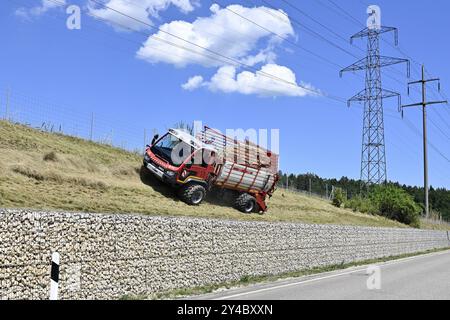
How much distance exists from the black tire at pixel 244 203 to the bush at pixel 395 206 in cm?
2673

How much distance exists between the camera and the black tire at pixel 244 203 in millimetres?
24938

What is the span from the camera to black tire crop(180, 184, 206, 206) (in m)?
21.7

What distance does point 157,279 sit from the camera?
12242mm

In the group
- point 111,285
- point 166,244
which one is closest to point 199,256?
point 166,244

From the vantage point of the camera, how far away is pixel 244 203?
24938 mm

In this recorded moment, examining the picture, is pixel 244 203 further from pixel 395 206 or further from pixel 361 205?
pixel 395 206

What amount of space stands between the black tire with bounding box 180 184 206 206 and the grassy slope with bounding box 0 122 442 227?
315mm

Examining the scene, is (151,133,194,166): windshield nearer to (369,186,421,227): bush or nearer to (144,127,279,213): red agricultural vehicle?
(144,127,279,213): red agricultural vehicle

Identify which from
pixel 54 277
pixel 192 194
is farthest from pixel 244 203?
pixel 54 277

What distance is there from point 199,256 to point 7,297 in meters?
5.92

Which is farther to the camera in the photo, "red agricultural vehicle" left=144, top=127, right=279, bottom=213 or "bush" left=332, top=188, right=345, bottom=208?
"bush" left=332, top=188, right=345, bottom=208

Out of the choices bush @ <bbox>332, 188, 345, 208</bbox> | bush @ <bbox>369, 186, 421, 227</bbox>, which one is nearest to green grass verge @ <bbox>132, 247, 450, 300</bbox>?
bush @ <bbox>332, 188, 345, 208</bbox>

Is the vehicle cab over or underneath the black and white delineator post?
over

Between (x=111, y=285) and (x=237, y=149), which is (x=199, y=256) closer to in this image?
(x=111, y=285)
